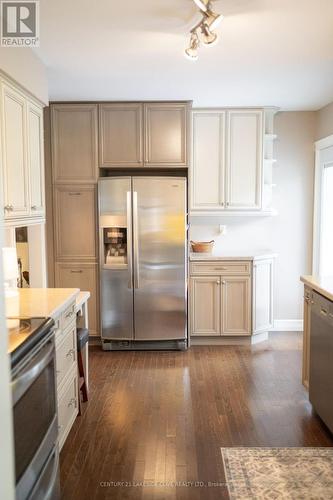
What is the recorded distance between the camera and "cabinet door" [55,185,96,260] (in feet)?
14.8

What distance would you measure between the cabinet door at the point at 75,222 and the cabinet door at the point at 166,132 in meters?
0.75

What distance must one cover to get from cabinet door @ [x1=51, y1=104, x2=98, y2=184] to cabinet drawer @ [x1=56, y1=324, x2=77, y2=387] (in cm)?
210

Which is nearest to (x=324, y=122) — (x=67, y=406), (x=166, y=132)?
(x=166, y=132)

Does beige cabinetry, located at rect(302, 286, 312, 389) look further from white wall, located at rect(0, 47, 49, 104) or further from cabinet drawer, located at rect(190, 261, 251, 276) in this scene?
white wall, located at rect(0, 47, 49, 104)

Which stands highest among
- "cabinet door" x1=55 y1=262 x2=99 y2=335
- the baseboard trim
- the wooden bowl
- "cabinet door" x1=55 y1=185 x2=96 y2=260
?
"cabinet door" x1=55 y1=185 x2=96 y2=260

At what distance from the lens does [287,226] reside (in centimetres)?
514

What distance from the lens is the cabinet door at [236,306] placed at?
4586 millimetres

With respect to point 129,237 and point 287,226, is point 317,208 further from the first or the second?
point 129,237

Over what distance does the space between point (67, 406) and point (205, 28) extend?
2.33 meters

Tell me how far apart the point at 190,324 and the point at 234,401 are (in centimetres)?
136

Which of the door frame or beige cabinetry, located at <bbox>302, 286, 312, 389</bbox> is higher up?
the door frame

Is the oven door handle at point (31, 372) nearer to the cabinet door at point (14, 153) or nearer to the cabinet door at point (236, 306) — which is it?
the cabinet door at point (14, 153)

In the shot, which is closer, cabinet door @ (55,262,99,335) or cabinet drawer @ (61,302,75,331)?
cabinet drawer @ (61,302,75,331)

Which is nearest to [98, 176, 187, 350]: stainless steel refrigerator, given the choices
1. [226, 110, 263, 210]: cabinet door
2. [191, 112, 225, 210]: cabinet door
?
[191, 112, 225, 210]: cabinet door
